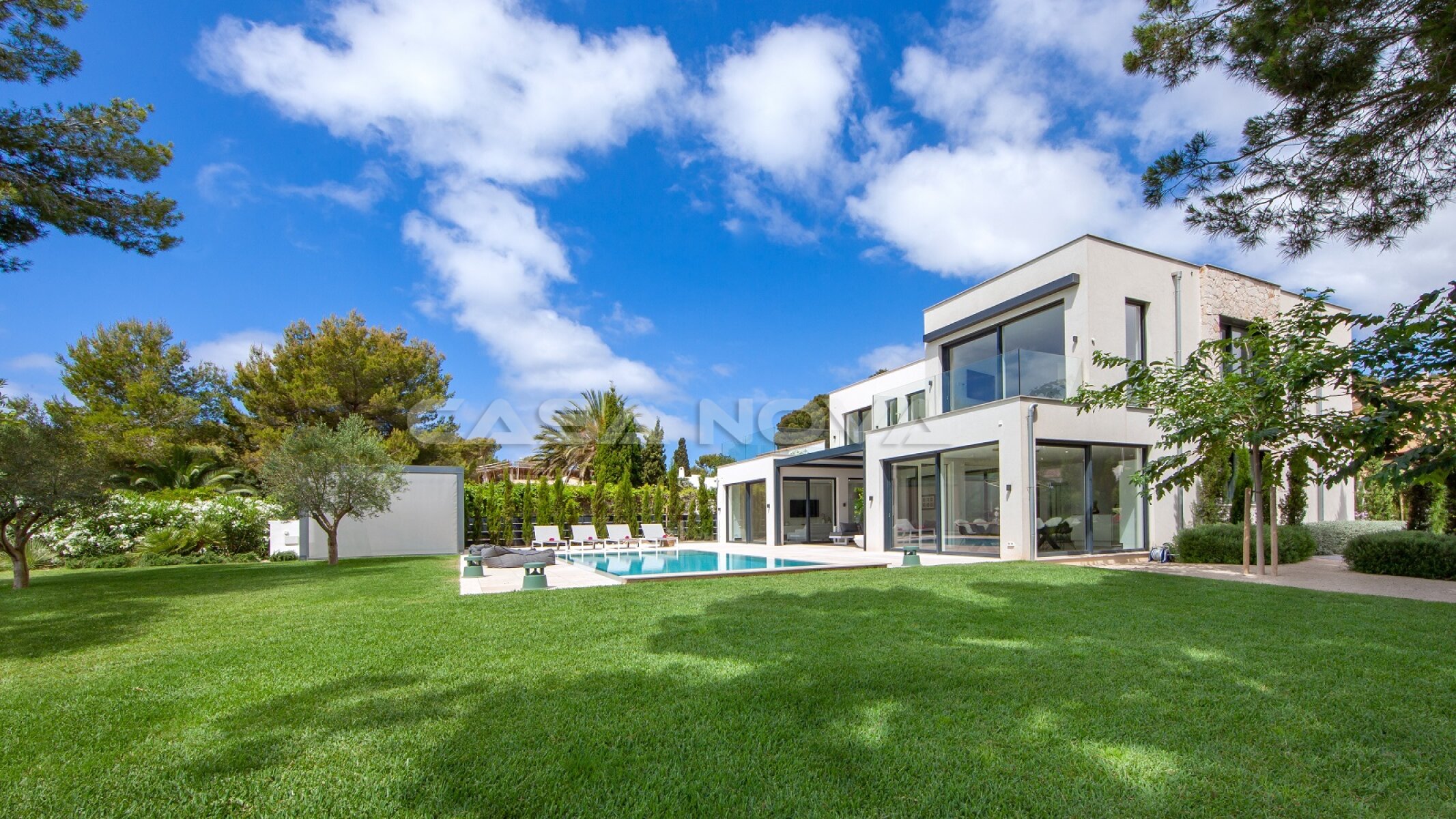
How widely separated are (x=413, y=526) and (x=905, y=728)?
763 inches

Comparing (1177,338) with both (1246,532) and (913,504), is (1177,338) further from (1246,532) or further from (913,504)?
(913,504)

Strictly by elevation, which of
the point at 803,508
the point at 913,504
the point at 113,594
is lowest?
the point at 803,508

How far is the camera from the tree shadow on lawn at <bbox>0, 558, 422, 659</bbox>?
6652 mm

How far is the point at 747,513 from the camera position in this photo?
24828 millimetres

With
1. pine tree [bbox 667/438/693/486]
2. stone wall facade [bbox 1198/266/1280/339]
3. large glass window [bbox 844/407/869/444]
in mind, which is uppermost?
stone wall facade [bbox 1198/266/1280/339]

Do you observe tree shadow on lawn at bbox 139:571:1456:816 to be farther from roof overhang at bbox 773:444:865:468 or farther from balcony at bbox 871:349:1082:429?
roof overhang at bbox 773:444:865:468

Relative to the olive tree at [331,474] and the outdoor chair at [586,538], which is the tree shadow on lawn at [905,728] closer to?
the olive tree at [331,474]

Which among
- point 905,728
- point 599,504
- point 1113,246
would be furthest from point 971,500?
point 599,504

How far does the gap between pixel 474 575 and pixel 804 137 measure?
470 inches

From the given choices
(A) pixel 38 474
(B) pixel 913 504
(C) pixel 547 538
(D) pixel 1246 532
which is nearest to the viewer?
(A) pixel 38 474

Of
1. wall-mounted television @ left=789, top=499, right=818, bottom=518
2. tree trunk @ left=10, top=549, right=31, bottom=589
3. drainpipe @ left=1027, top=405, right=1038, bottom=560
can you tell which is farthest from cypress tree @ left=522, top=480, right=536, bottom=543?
drainpipe @ left=1027, top=405, right=1038, bottom=560

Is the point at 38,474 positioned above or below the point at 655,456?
above

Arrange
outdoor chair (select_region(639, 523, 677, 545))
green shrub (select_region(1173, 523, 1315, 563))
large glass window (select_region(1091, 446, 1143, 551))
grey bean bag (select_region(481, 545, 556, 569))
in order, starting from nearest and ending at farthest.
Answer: green shrub (select_region(1173, 523, 1315, 563))
grey bean bag (select_region(481, 545, 556, 569))
large glass window (select_region(1091, 446, 1143, 551))
outdoor chair (select_region(639, 523, 677, 545))

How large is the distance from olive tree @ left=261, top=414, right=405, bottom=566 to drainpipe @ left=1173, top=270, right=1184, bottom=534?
55.0ft
